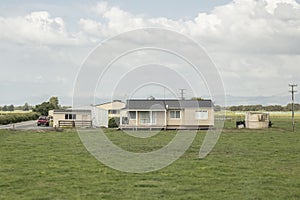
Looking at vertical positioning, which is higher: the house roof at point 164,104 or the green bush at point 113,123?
the house roof at point 164,104

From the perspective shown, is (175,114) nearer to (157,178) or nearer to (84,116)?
(84,116)

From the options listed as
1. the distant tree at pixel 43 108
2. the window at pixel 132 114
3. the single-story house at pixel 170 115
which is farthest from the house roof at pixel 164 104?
the distant tree at pixel 43 108

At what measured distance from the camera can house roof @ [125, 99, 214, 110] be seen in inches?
2096

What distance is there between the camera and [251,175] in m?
16.4

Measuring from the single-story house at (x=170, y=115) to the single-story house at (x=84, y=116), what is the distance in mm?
6140

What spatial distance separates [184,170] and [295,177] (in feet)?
12.9

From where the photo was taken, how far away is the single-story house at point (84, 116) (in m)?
58.4

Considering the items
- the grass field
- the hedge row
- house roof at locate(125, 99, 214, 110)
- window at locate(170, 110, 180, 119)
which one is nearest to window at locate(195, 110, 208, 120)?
house roof at locate(125, 99, 214, 110)

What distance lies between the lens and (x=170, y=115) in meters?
53.2

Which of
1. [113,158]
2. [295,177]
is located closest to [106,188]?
[295,177]

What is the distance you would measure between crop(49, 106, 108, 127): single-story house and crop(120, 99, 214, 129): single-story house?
614 cm

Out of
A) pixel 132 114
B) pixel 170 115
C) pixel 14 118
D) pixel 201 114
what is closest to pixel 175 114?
pixel 170 115

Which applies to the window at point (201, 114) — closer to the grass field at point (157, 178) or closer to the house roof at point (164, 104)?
the house roof at point (164, 104)

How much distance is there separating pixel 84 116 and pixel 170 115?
1259 centimetres
